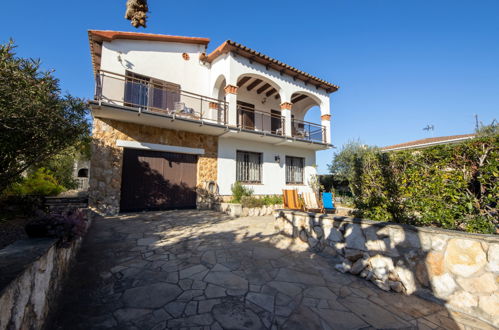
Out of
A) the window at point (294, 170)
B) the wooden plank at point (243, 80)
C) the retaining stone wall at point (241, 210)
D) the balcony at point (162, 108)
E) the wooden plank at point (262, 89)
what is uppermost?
the wooden plank at point (243, 80)

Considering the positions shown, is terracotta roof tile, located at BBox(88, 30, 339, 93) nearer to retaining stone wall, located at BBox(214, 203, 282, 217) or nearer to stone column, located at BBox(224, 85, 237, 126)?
stone column, located at BBox(224, 85, 237, 126)

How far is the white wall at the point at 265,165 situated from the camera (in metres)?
9.86

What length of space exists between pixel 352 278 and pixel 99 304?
335 cm

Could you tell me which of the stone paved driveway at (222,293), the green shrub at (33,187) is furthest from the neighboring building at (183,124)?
the stone paved driveway at (222,293)

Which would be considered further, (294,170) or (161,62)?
(294,170)

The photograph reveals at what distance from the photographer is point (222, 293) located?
2.58m

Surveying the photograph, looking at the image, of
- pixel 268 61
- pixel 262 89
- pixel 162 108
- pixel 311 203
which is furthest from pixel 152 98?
pixel 311 203

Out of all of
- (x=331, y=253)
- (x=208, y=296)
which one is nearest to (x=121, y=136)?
(x=208, y=296)

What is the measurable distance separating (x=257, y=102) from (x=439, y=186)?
407 inches

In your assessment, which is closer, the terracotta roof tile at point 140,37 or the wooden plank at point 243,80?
the terracotta roof tile at point 140,37

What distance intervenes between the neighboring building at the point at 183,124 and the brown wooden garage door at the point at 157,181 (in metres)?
0.04

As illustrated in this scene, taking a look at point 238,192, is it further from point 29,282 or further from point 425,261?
point 29,282

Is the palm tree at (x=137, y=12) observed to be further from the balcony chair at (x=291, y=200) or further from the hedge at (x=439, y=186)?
the balcony chair at (x=291, y=200)

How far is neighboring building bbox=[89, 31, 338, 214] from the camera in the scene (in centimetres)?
750
